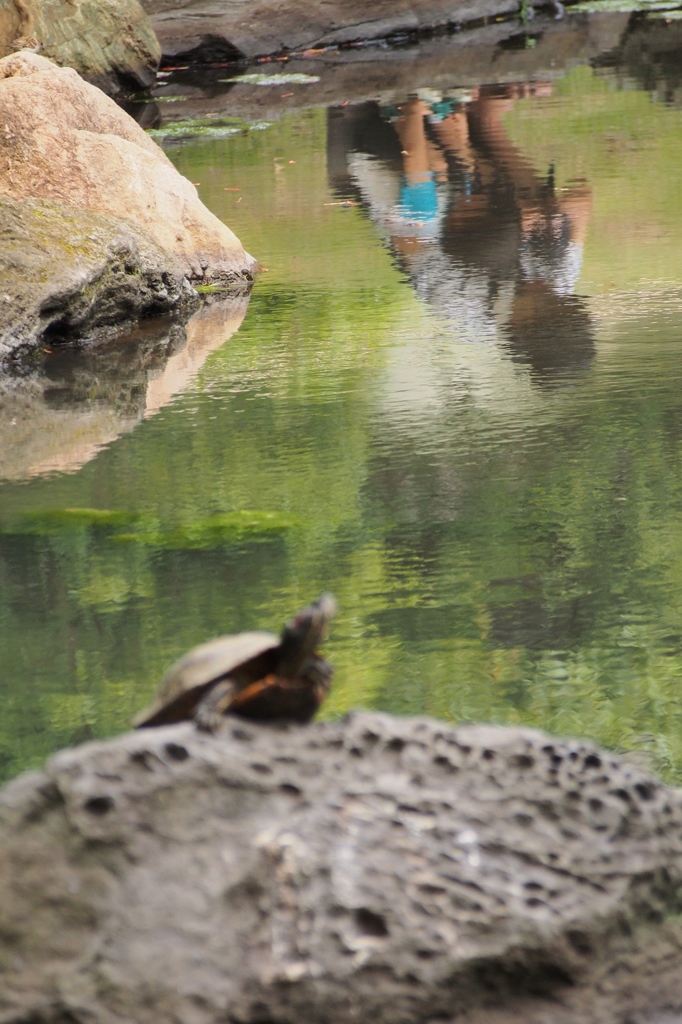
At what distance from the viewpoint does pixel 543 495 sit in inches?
174

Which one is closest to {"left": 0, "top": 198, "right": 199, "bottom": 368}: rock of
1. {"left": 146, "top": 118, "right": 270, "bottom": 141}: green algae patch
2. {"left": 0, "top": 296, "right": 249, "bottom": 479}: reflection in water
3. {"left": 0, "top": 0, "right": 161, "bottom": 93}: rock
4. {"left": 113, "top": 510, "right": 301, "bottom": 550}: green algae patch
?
{"left": 0, "top": 296, "right": 249, "bottom": 479}: reflection in water

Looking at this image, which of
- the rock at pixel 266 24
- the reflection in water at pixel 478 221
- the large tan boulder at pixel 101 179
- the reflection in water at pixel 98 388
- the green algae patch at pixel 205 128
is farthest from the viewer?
the rock at pixel 266 24

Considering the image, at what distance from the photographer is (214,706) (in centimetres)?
223

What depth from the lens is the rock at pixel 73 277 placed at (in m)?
6.35

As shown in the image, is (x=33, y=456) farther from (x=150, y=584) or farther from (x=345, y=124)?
(x=345, y=124)

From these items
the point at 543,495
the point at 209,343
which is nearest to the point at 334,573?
the point at 543,495

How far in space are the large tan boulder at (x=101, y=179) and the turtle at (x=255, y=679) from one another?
5110mm

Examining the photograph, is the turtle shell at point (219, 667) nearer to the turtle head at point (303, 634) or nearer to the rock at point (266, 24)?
the turtle head at point (303, 634)

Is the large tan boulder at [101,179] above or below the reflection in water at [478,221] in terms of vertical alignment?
above

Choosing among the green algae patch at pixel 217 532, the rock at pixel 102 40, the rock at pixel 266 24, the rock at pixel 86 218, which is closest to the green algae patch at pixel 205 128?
the rock at pixel 102 40

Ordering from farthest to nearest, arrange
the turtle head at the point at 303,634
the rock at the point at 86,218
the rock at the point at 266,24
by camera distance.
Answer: the rock at the point at 266,24, the rock at the point at 86,218, the turtle head at the point at 303,634

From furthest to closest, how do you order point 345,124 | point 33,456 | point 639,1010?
point 345,124, point 33,456, point 639,1010

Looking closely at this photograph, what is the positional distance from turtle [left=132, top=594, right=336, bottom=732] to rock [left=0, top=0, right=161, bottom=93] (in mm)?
12975

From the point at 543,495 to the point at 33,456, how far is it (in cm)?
190
